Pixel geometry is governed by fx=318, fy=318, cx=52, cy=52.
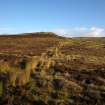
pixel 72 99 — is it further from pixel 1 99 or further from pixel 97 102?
Result: pixel 1 99

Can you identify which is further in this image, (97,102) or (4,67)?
(4,67)

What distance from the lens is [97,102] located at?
13336mm

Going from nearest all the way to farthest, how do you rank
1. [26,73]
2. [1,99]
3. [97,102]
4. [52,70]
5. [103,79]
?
1. [97,102]
2. [1,99]
3. [103,79]
4. [26,73]
5. [52,70]

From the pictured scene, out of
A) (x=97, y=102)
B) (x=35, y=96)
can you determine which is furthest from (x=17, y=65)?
(x=97, y=102)

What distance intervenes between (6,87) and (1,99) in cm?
98

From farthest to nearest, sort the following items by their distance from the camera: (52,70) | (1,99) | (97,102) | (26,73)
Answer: (52,70) → (26,73) → (1,99) → (97,102)

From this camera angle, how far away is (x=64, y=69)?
18.6 metres

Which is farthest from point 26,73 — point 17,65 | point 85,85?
point 85,85

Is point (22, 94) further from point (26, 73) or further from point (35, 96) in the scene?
point (26, 73)

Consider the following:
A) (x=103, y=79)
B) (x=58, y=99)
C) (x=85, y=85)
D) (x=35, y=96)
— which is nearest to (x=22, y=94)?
(x=35, y=96)

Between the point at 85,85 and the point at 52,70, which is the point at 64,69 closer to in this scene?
the point at 52,70

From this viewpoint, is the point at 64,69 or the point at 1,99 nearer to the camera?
the point at 1,99

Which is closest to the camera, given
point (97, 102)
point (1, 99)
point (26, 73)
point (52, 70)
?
point (97, 102)

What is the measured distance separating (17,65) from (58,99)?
214 inches
